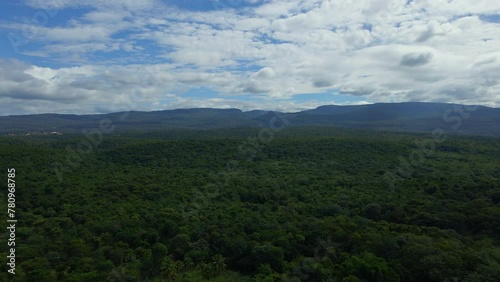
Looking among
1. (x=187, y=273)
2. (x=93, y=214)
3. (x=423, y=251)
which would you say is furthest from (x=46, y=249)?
(x=423, y=251)

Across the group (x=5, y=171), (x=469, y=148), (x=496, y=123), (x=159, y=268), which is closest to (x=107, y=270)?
(x=159, y=268)

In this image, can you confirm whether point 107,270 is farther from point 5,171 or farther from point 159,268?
point 5,171

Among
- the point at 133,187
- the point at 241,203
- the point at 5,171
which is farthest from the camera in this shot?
the point at 5,171

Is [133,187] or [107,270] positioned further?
[133,187]

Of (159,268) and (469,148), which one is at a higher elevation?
(469,148)

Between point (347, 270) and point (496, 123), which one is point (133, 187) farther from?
point (496, 123)

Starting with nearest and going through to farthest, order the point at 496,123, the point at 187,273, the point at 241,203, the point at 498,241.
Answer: the point at 187,273 → the point at 498,241 → the point at 241,203 → the point at 496,123
